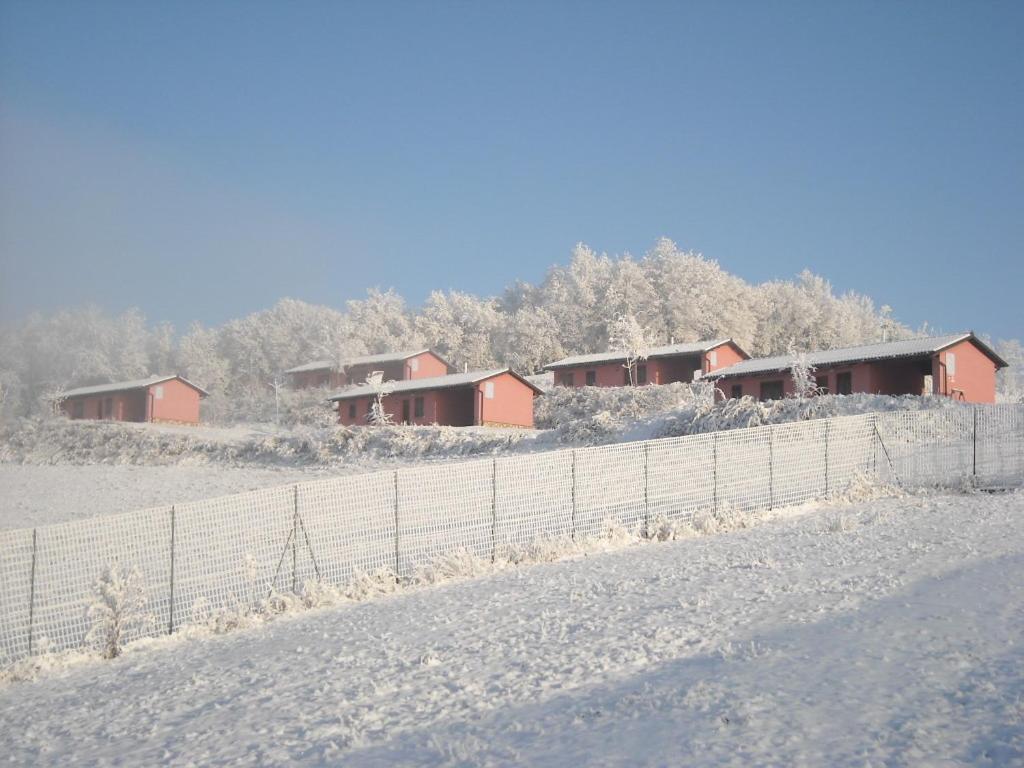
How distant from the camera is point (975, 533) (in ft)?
34.4

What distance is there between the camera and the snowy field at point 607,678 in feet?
14.7

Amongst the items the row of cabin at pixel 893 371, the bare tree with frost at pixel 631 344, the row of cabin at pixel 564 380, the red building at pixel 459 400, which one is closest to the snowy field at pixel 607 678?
the row of cabin at pixel 564 380

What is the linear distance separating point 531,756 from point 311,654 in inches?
135

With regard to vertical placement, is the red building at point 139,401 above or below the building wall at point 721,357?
below

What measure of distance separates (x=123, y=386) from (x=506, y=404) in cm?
1896

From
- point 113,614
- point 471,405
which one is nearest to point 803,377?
point 471,405

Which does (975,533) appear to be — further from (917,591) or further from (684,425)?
(684,425)

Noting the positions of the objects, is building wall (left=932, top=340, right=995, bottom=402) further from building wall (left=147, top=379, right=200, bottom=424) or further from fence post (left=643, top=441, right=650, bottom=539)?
building wall (left=147, top=379, right=200, bottom=424)

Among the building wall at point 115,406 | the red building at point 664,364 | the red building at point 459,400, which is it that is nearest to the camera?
the building wall at point 115,406

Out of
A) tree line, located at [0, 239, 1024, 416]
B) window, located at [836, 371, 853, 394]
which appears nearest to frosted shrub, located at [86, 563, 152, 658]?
window, located at [836, 371, 853, 394]

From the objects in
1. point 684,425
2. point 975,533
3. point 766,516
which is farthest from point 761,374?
point 975,533

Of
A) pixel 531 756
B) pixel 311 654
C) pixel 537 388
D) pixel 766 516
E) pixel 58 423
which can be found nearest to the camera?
pixel 531 756

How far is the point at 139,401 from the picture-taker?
3538cm

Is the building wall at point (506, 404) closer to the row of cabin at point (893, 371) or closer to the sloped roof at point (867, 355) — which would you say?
the row of cabin at point (893, 371)
